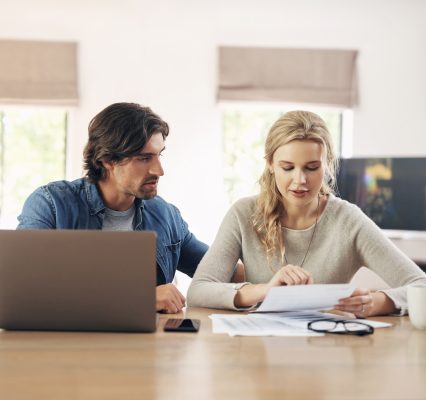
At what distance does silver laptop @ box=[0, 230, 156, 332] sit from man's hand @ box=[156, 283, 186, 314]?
30 centimetres

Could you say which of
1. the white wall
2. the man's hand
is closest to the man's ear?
the man's hand

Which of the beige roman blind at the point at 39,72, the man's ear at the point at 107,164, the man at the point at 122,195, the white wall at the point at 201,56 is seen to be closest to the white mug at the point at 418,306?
the man at the point at 122,195

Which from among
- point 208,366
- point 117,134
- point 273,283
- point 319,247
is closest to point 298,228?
point 319,247

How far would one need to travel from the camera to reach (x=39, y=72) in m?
4.71

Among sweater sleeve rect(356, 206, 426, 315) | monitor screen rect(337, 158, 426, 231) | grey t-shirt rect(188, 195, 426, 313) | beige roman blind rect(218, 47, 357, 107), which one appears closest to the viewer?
sweater sleeve rect(356, 206, 426, 315)

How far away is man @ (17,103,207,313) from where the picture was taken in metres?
2.21

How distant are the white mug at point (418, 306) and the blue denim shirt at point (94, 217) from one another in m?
0.92

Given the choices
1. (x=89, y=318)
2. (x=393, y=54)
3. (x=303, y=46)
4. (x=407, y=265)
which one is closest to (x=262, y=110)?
(x=303, y=46)

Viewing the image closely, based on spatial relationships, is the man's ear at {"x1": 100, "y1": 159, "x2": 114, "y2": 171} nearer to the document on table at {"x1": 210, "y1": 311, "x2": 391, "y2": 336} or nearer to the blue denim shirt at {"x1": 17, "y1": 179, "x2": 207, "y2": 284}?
the blue denim shirt at {"x1": 17, "y1": 179, "x2": 207, "y2": 284}

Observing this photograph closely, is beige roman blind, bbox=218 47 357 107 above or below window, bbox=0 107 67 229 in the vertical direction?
above

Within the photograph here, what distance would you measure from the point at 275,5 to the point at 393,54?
3.13 feet

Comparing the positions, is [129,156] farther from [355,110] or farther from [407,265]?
[355,110]

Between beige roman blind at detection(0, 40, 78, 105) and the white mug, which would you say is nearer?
the white mug

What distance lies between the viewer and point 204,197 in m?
4.88
